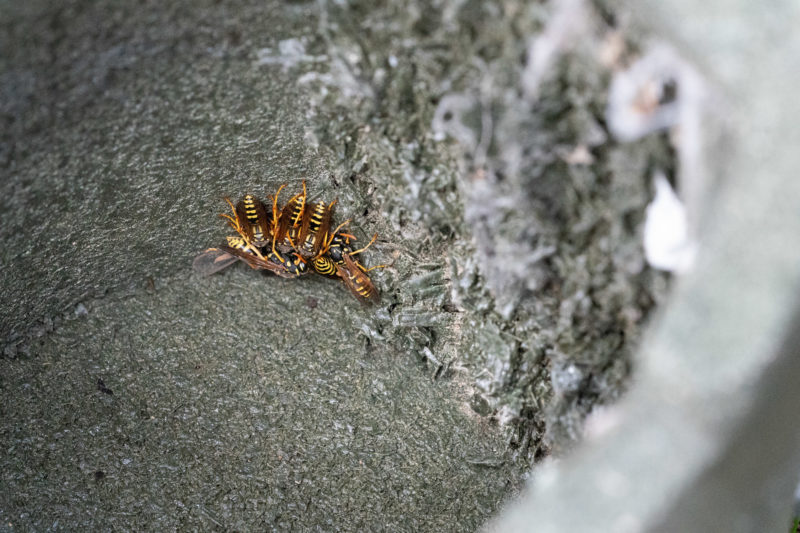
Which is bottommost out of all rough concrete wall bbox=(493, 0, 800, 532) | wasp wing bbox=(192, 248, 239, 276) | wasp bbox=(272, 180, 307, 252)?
wasp wing bbox=(192, 248, 239, 276)

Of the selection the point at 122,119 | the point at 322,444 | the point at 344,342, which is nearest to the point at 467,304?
the point at 344,342

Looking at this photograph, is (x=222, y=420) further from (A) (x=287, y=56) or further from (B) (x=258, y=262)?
(A) (x=287, y=56)

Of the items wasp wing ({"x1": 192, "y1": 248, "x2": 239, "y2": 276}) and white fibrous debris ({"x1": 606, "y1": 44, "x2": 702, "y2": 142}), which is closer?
white fibrous debris ({"x1": 606, "y1": 44, "x2": 702, "y2": 142})

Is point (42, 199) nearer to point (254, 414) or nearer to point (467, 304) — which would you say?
point (254, 414)

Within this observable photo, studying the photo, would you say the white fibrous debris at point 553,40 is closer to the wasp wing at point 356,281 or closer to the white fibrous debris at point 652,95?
the white fibrous debris at point 652,95

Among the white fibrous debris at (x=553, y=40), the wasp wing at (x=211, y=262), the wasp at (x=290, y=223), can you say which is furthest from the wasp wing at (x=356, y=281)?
the white fibrous debris at (x=553, y=40)

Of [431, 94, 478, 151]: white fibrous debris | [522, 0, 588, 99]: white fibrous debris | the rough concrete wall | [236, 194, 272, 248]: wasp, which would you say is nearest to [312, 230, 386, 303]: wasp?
[236, 194, 272, 248]: wasp

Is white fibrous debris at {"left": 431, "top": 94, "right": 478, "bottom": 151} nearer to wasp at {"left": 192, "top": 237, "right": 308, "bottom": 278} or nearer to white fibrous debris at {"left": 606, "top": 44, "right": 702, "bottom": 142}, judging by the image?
white fibrous debris at {"left": 606, "top": 44, "right": 702, "bottom": 142}

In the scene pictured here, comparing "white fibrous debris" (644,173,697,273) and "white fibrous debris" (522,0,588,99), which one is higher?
"white fibrous debris" (522,0,588,99)
